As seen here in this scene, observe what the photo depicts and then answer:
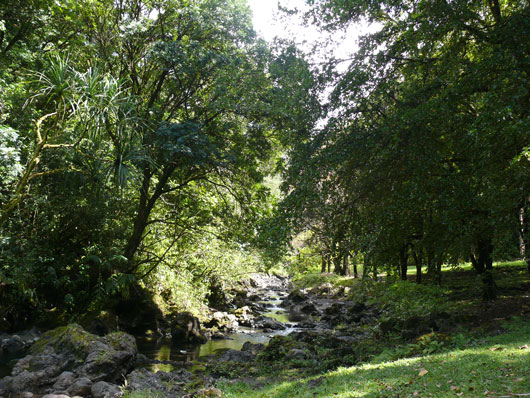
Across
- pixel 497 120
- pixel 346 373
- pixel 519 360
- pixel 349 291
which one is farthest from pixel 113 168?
pixel 349 291

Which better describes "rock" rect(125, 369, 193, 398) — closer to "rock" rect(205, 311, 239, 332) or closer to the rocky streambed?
the rocky streambed

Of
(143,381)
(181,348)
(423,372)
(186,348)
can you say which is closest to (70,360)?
(143,381)

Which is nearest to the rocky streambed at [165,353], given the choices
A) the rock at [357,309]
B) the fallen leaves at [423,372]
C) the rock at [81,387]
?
the rock at [81,387]

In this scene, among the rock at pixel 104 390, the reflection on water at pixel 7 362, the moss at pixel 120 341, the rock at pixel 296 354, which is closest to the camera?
the rock at pixel 104 390

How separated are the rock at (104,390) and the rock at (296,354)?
16.3ft

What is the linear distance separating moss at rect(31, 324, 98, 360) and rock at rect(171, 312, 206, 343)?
602cm

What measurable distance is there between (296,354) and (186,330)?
6.12m

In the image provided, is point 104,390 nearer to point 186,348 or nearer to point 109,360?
point 109,360

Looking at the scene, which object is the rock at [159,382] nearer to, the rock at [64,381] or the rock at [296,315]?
the rock at [64,381]

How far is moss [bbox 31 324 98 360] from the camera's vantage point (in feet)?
30.1

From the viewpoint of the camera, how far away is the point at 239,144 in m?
14.6

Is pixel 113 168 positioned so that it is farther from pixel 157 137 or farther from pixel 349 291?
pixel 349 291

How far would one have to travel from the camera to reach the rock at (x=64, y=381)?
26.4 feet

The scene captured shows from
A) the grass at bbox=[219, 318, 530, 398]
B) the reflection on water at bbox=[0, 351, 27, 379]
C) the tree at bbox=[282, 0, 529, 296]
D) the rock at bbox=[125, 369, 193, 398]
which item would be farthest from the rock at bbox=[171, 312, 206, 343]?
the tree at bbox=[282, 0, 529, 296]
